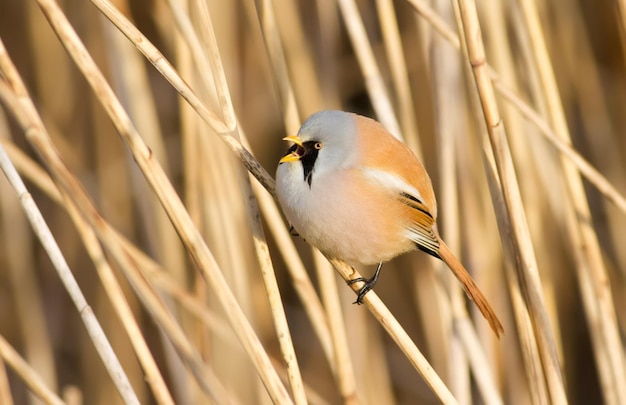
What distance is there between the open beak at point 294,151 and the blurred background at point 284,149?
5 centimetres

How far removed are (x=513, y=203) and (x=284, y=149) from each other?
160 cm

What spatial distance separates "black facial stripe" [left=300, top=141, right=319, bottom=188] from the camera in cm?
182

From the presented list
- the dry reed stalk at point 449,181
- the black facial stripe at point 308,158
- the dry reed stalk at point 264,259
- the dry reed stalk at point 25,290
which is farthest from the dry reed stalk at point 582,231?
the dry reed stalk at point 25,290

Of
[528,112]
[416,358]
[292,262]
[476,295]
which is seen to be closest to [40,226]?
[292,262]

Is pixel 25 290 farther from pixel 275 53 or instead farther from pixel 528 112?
pixel 528 112

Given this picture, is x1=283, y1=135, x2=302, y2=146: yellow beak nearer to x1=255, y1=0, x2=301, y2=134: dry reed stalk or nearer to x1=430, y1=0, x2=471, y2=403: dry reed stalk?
x1=255, y1=0, x2=301, y2=134: dry reed stalk

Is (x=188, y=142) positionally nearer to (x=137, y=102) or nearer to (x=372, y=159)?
(x=137, y=102)

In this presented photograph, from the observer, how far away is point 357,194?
190 cm

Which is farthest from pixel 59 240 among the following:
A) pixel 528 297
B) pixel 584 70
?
pixel 584 70

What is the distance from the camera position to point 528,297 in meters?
1.71

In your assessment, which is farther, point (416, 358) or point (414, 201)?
point (414, 201)

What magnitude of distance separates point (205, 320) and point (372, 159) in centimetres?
74

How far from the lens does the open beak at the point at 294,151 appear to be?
1.76m

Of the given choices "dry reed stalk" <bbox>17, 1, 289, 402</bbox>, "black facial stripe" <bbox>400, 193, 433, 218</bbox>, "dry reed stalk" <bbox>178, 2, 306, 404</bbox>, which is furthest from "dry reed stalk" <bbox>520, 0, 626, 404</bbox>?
"dry reed stalk" <bbox>17, 1, 289, 402</bbox>
